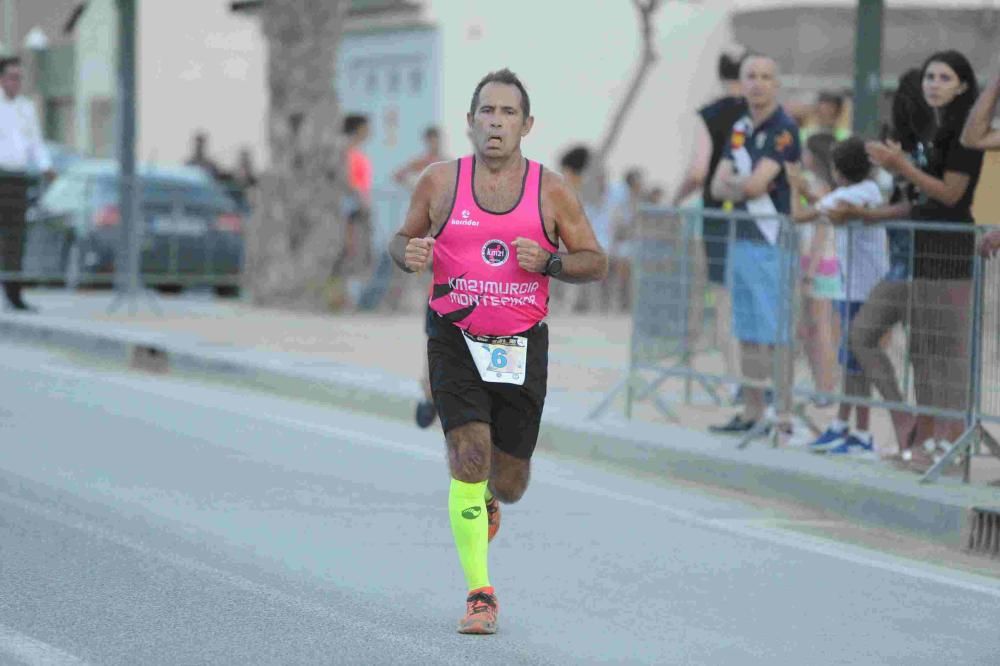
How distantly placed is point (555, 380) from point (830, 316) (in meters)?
3.63

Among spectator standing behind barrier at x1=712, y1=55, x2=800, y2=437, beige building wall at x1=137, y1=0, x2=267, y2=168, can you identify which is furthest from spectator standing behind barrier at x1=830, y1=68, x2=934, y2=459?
beige building wall at x1=137, y1=0, x2=267, y2=168

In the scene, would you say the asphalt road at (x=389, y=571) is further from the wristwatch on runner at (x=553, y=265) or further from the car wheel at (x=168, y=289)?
the car wheel at (x=168, y=289)

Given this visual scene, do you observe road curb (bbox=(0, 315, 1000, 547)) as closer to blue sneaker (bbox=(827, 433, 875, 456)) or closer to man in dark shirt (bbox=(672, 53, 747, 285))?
blue sneaker (bbox=(827, 433, 875, 456))

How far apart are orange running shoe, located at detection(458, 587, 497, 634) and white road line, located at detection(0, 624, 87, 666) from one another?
4.18 feet

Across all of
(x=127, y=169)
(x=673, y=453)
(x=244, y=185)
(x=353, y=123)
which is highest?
(x=353, y=123)

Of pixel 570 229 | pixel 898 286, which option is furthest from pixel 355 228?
pixel 570 229

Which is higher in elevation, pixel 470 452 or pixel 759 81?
pixel 759 81

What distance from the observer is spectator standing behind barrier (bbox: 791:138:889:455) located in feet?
33.6

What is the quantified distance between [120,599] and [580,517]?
271 centimetres

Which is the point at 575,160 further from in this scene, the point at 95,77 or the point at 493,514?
the point at 95,77

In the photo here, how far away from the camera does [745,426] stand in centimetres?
1127

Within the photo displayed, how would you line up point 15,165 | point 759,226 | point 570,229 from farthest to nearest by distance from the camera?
point 15,165 < point 759,226 < point 570,229

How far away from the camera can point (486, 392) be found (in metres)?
6.95

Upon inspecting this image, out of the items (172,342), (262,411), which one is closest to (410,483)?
(262,411)
